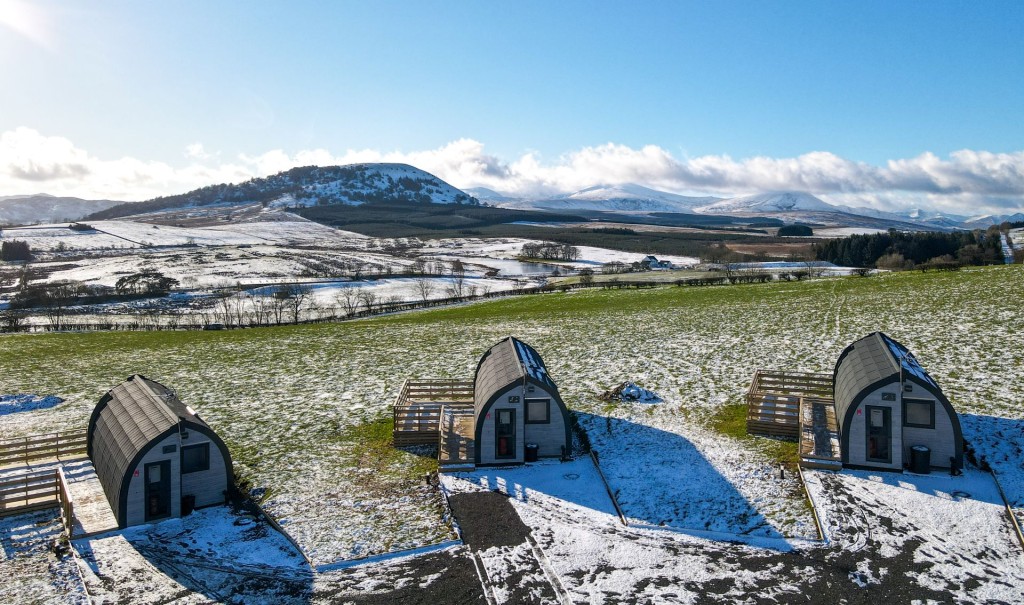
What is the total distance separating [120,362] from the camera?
48438mm

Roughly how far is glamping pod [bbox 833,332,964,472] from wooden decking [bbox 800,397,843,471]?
2.39 ft

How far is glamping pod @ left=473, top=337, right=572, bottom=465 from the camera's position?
25359 mm

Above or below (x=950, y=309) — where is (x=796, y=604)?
below

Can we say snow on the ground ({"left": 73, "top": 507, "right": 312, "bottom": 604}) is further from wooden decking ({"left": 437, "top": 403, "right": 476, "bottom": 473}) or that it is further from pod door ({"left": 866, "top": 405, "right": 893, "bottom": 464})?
pod door ({"left": 866, "top": 405, "right": 893, "bottom": 464})

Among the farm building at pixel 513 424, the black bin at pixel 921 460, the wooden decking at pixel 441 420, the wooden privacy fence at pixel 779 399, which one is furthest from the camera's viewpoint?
the wooden privacy fence at pixel 779 399

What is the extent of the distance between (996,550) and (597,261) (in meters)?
152

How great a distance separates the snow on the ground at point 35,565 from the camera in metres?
16.9

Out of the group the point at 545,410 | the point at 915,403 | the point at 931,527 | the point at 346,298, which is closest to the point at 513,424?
the point at 545,410

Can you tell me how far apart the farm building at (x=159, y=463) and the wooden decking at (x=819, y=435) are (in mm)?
22839

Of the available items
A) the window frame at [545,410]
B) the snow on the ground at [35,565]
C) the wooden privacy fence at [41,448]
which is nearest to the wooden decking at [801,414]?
the window frame at [545,410]

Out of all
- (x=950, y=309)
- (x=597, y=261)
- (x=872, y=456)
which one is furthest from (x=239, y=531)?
(x=597, y=261)

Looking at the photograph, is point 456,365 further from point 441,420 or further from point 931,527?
point 931,527

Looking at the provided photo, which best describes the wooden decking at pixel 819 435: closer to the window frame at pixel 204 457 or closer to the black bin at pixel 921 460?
the black bin at pixel 921 460

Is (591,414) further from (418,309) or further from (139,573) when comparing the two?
(418,309)
